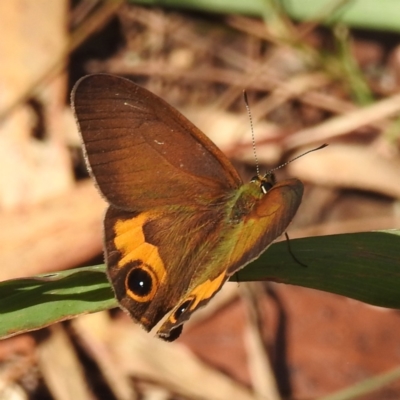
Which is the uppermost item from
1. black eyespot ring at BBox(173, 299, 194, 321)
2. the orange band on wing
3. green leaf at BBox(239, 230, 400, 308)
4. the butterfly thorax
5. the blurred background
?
the orange band on wing

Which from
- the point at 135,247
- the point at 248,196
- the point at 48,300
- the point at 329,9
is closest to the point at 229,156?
the point at 329,9

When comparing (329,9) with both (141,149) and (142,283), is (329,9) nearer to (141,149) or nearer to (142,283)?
(141,149)

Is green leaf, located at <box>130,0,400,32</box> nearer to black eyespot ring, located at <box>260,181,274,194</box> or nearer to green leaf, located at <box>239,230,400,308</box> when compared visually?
black eyespot ring, located at <box>260,181,274,194</box>

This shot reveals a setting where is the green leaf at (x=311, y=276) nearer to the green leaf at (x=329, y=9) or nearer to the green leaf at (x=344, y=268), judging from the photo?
the green leaf at (x=344, y=268)

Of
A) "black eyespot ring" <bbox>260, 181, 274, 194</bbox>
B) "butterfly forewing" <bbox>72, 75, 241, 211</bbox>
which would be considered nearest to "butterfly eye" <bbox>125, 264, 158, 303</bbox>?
"butterfly forewing" <bbox>72, 75, 241, 211</bbox>

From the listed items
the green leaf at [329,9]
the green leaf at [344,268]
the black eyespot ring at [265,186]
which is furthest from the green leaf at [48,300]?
the green leaf at [329,9]

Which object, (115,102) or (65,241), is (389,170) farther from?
(115,102)
